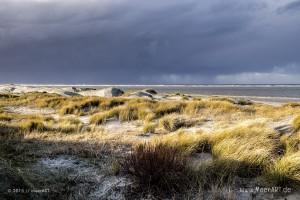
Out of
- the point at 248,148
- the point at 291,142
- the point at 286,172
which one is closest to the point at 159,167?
the point at 286,172

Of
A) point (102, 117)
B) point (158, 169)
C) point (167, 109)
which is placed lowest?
point (102, 117)

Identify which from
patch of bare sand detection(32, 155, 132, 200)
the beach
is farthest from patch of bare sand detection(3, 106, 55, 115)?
patch of bare sand detection(32, 155, 132, 200)

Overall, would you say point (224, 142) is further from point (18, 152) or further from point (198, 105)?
point (198, 105)

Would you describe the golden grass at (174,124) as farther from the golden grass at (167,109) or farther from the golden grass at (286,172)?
the golden grass at (286,172)

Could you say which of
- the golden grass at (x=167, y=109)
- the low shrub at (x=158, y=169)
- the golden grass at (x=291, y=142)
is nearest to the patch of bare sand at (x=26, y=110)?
the golden grass at (x=167, y=109)

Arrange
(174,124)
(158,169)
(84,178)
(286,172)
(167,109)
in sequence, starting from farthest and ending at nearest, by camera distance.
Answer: (167,109), (174,124), (84,178), (286,172), (158,169)

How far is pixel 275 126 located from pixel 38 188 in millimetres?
6383

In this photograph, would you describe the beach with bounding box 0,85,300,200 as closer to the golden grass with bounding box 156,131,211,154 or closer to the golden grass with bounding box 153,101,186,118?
the golden grass with bounding box 156,131,211,154

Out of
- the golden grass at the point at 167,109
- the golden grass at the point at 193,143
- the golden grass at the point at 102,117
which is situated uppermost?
the golden grass at the point at 193,143

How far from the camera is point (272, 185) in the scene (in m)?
5.73

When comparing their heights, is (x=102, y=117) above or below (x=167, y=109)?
below

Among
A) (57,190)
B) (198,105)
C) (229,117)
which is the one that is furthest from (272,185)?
(198,105)

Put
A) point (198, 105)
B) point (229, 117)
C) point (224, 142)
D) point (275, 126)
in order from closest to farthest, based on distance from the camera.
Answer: point (224, 142), point (275, 126), point (229, 117), point (198, 105)

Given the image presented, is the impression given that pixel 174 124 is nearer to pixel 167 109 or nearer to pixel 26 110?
pixel 167 109
